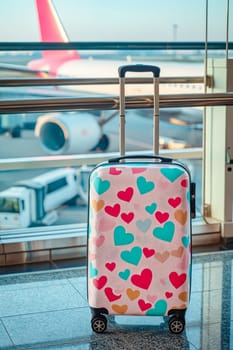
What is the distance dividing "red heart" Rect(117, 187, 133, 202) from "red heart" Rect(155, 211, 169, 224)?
13 cm

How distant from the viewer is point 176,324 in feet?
8.84

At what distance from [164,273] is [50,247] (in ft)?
3.73

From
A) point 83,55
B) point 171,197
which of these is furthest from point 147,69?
point 83,55

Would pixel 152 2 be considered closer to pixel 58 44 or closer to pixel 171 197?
pixel 58 44

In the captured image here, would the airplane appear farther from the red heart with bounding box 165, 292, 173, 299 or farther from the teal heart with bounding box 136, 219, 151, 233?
the red heart with bounding box 165, 292, 173, 299

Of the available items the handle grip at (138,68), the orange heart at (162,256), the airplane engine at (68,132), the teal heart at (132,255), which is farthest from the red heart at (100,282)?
the airplane engine at (68,132)

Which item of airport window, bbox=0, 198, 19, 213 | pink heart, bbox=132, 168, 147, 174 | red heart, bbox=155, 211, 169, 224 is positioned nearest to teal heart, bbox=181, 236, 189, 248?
red heart, bbox=155, 211, 169, 224

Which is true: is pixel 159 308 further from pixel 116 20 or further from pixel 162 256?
pixel 116 20

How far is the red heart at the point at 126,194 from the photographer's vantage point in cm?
265

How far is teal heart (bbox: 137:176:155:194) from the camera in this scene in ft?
8.68

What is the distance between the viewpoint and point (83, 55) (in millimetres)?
4180

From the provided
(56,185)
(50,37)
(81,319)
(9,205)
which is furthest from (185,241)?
(50,37)

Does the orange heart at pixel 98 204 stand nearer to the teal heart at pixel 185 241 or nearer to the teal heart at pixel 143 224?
the teal heart at pixel 143 224

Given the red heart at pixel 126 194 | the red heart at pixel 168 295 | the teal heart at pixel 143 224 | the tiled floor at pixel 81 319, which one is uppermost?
the red heart at pixel 126 194
